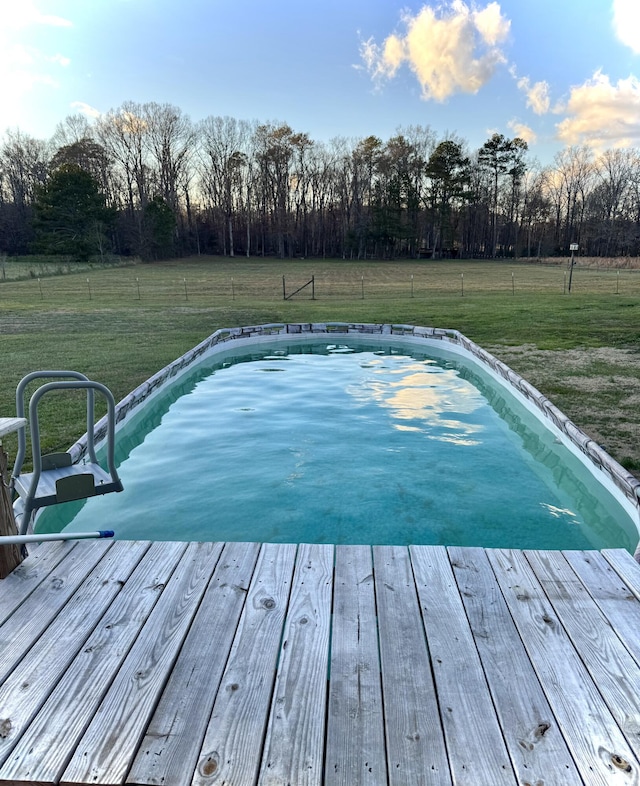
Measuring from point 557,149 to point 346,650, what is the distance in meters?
60.4

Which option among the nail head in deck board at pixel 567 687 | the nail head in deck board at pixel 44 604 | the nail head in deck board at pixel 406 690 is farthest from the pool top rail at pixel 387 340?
the nail head in deck board at pixel 406 690

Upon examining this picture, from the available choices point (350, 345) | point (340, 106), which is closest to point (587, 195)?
point (340, 106)

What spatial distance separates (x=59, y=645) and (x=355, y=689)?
106 cm

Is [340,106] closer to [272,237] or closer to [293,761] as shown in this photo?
[272,237]

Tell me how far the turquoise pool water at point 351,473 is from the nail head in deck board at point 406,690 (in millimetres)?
1801

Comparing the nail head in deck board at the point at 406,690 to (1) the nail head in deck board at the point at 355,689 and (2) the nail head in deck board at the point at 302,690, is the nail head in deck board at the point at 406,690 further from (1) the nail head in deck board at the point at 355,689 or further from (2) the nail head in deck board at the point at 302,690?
(2) the nail head in deck board at the point at 302,690

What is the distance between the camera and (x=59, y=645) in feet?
6.01

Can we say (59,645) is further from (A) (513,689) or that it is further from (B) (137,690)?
(A) (513,689)

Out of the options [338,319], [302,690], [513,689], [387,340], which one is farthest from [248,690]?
[338,319]

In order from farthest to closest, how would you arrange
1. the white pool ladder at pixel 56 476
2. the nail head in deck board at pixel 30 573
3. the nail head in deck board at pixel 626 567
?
1. the white pool ladder at pixel 56 476
2. the nail head in deck board at pixel 626 567
3. the nail head in deck board at pixel 30 573

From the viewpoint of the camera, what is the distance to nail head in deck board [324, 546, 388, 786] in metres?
1.39

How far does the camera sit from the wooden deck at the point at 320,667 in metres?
1.40

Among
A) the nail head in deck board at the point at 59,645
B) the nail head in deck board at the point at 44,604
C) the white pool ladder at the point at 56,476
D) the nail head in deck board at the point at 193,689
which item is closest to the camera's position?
the nail head in deck board at the point at 193,689

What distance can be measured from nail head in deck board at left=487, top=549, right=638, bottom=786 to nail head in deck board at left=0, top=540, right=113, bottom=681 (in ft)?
5.82
